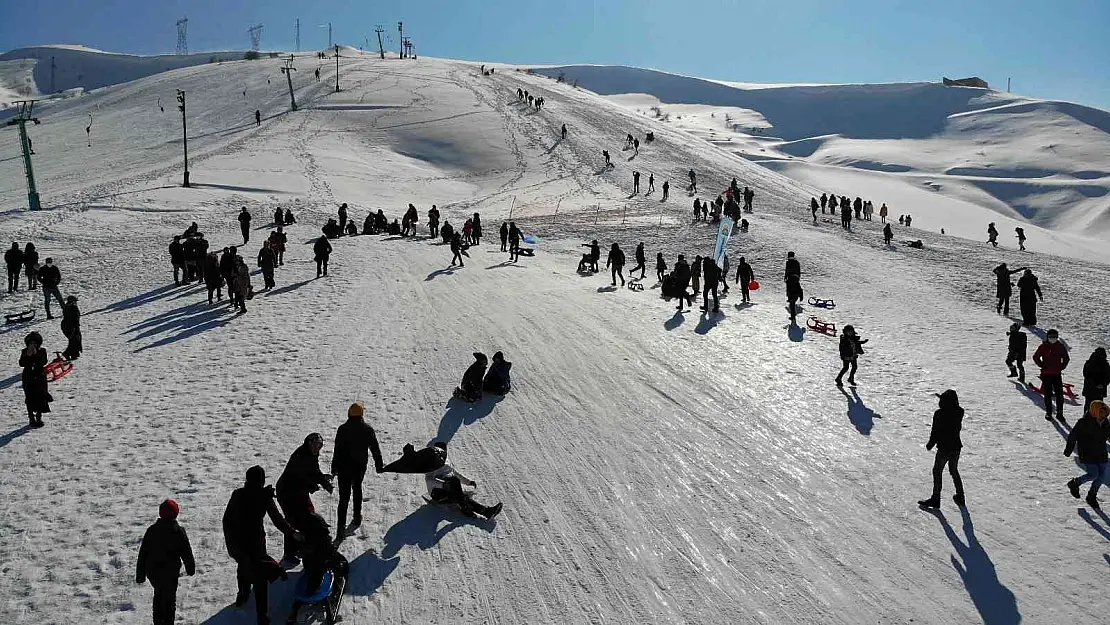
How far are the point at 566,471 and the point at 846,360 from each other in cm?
654

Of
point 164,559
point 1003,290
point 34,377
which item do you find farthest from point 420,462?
point 1003,290

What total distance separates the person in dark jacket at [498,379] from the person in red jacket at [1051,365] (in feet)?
27.3

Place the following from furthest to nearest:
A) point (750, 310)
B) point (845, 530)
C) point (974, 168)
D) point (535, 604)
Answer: point (974, 168) < point (750, 310) < point (845, 530) < point (535, 604)

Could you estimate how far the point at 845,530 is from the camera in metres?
7.96

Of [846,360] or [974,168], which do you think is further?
[974,168]

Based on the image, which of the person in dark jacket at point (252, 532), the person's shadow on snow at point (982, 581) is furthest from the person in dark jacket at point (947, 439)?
the person in dark jacket at point (252, 532)

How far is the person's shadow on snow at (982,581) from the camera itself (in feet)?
21.7

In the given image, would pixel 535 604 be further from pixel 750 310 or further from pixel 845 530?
pixel 750 310

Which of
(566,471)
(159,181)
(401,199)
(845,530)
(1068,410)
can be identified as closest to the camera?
(845,530)

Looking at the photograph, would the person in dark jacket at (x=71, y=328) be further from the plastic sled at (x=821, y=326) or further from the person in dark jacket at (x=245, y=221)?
the plastic sled at (x=821, y=326)

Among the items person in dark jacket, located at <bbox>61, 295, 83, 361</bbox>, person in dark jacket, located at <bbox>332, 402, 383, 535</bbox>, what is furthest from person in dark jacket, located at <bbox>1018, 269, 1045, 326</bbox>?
person in dark jacket, located at <bbox>61, 295, 83, 361</bbox>

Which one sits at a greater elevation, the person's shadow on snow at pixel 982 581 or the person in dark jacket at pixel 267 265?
the person in dark jacket at pixel 267 265

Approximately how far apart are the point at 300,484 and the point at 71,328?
969 centimetres

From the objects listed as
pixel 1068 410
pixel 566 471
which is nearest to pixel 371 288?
pixel 566 471
